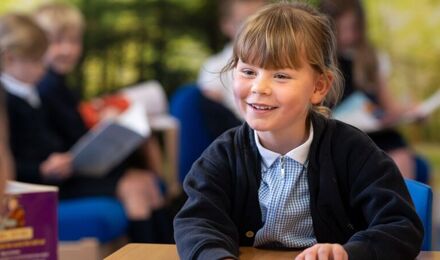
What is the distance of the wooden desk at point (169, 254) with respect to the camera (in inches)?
53.3

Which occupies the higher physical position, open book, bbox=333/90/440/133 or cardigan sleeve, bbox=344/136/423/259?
cardigan sleeve, bbox=344/136/423/259

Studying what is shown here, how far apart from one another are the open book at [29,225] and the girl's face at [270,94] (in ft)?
2.28

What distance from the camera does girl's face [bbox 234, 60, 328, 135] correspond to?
136 cm

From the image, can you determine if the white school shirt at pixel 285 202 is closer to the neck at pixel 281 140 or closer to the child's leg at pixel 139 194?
the neck at pixel 281 140

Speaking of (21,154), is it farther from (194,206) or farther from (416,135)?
(416,135)

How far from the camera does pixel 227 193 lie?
139 centimetres

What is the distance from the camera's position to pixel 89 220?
10.4ft

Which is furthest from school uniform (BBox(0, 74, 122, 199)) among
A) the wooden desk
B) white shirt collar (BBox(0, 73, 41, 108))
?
the wooden desk

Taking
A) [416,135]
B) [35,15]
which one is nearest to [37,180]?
[35,15]

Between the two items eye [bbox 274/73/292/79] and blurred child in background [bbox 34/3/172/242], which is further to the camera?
blurred child in background [bbox 34/3/172/242]

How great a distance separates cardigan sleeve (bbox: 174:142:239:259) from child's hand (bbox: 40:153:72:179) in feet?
6.39

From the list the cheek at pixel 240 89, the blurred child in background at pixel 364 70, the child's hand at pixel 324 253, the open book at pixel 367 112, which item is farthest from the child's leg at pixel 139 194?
the child's hand at pixel 324 253

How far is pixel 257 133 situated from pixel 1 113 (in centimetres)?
167

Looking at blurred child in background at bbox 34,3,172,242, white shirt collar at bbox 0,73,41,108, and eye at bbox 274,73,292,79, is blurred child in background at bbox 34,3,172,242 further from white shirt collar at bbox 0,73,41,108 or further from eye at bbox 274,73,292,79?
eye at bbox 274,73,292,79
